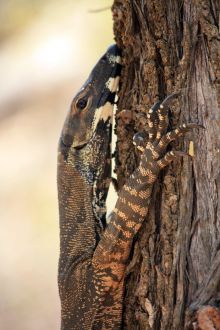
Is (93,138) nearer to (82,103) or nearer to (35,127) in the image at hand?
(82,103)

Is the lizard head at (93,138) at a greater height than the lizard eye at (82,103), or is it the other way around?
the lizard eye at (82,103)

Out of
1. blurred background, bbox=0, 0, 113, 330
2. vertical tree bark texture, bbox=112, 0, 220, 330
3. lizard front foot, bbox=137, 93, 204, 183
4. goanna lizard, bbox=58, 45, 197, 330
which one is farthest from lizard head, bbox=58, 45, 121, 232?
blurred background, bbox=0, 0, 113, 330

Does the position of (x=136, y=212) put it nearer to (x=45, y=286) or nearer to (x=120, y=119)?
(x=120, y=119)

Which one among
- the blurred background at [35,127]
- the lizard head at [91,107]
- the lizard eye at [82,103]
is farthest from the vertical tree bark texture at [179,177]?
the blurred background at [35,127]

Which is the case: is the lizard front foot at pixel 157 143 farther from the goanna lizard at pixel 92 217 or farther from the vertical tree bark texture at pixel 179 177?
the goanna lizard at pixel 92 217

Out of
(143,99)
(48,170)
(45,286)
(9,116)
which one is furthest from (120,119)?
(9,116)

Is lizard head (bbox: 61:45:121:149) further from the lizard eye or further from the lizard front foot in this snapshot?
the lizard front foot

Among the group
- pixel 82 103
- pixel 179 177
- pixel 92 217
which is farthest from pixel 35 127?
pixel 179 177
